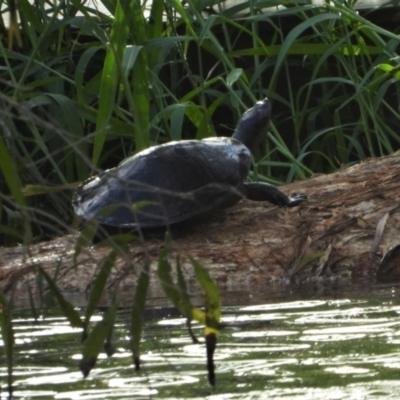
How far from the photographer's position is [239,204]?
5855 mm

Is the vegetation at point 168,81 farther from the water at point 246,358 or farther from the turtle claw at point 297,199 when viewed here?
the water at point 246,358

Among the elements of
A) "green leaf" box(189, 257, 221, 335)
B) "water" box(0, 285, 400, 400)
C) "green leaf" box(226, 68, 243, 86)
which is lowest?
"water" box(0, 285, 400, 400)

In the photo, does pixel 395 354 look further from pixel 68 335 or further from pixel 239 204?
pixel 239 204

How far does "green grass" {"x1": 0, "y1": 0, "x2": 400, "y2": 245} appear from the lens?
17.1ft

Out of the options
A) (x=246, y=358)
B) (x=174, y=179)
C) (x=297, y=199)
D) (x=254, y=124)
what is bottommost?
(x=297, y=199)

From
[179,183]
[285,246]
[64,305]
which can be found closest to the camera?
[64,305]

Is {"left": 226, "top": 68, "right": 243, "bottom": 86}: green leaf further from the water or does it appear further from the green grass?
the water

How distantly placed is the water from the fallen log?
1093 millimetres

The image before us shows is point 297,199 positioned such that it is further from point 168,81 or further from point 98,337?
point 98,337

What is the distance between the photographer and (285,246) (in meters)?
5.05

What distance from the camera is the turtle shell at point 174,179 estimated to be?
5004 millimetres

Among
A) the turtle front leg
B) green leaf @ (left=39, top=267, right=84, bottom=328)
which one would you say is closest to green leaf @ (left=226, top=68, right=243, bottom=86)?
the turtle front leg

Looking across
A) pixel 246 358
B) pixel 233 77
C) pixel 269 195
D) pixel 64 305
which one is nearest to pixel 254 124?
pixel 233 77

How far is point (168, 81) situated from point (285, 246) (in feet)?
7.23
